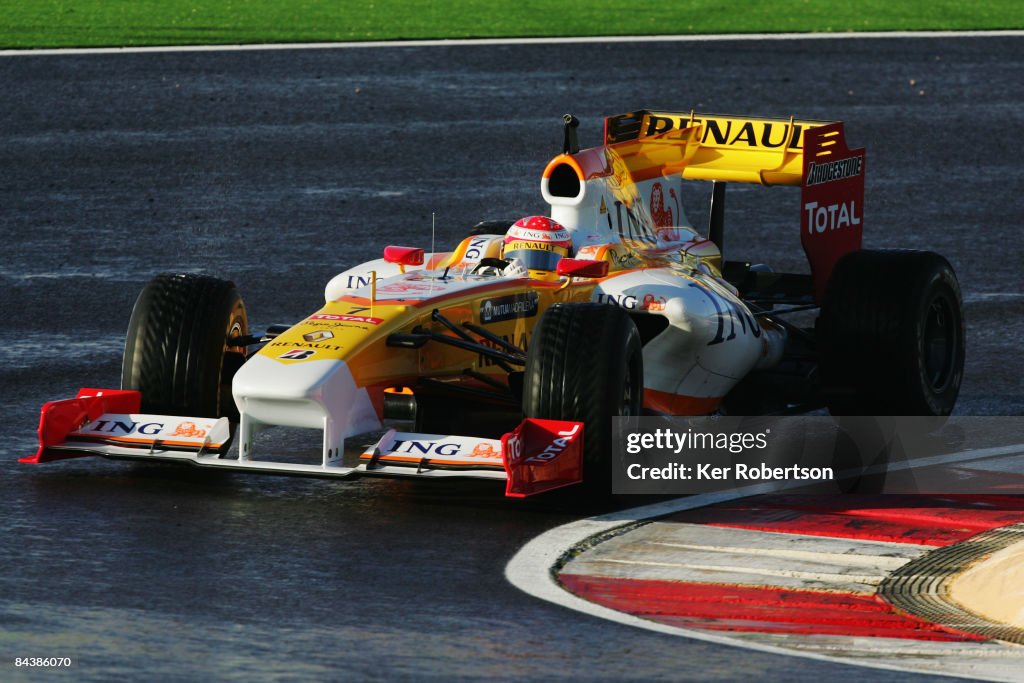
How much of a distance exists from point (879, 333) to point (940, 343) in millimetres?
753

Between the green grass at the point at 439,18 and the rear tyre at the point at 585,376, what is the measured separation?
18375mm

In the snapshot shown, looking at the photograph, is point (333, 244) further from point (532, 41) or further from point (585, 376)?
point (532, 41)

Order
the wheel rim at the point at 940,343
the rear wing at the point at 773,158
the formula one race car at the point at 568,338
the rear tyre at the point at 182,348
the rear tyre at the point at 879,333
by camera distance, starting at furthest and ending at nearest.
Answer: the rear wing at the point at 773,158 → the wheel rim at the point at 940,343 → the rear tyre at the point at 879,333 → the rear tyre at the point at 182,348 → the formula one race car at the point at 568,338

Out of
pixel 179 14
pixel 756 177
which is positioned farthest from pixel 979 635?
pixel 179 14

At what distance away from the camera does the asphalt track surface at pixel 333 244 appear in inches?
Result: 307

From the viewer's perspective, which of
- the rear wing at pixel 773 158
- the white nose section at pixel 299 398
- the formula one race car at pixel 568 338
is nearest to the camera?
the white nose section at pixel 299 398

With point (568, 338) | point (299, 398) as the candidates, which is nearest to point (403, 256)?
point (568, 338)

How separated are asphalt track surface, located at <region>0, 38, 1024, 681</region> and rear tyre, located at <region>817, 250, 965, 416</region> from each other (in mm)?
1330

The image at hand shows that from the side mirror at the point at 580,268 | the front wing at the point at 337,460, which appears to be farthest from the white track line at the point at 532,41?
the front wing at the point at 337,460

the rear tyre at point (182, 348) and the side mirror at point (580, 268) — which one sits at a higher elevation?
the side mirror at point (580, 268)

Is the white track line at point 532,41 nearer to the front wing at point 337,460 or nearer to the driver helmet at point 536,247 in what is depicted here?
the driver helmet at point 536,247

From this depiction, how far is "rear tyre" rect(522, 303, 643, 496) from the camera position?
32.5 feet

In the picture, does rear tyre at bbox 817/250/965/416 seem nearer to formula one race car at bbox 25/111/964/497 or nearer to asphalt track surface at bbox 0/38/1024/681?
formula one race car at bbox 25/111/964/497

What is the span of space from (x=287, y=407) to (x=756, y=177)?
4517mm
